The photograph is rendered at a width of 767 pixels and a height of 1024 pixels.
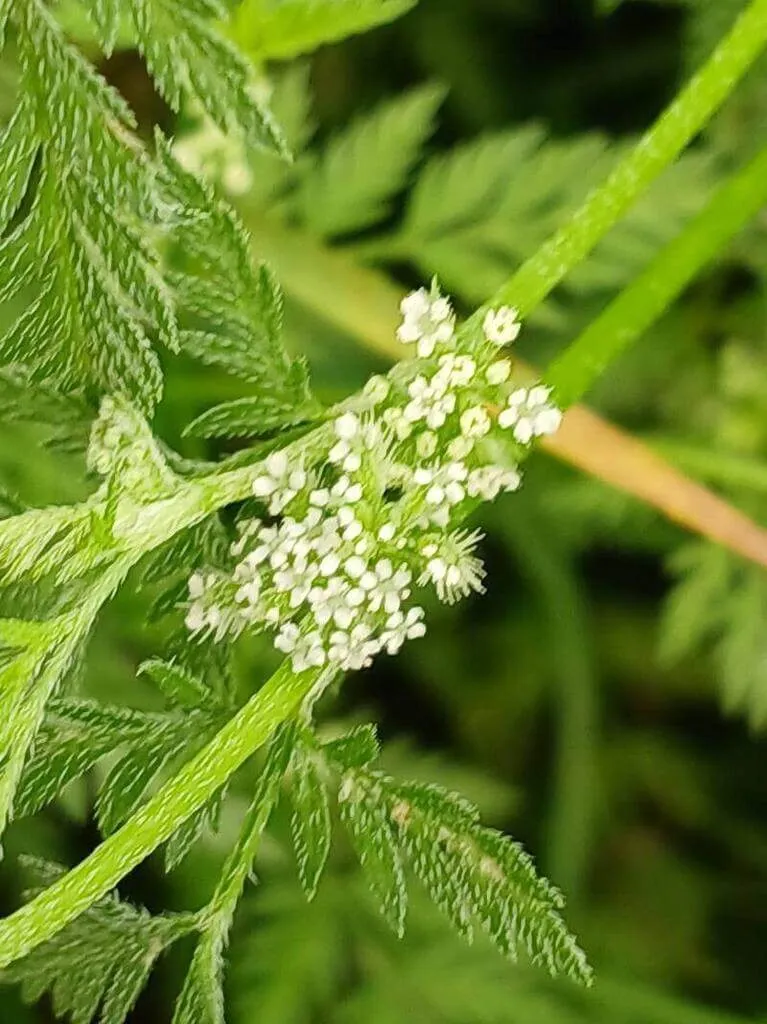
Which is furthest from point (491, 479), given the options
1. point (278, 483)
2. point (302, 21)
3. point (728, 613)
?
point (728, 613)

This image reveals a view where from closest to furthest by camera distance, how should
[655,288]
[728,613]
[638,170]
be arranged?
[638,170] → [655,288] → [728,613]

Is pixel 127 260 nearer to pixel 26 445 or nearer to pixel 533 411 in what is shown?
pixel 533 411

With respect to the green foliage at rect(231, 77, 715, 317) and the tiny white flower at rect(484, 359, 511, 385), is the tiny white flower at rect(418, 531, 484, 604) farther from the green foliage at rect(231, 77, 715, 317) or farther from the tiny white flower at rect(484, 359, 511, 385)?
the green foliage at rect(231, 77, 715, 317)

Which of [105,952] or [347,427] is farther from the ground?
[347,427]

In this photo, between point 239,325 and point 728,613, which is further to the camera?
point 728,613

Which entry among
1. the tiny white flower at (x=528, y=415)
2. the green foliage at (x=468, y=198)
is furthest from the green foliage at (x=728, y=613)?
the tiny white flower at (x=528, y=415)

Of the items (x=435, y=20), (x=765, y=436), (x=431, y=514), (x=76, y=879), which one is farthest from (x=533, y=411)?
(x=435, y=20)

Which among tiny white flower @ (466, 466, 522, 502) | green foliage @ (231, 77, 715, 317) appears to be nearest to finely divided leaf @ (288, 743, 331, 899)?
tiny white flower @ (466, 466, 522, 502)

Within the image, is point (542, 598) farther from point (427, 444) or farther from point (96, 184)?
point (96, 184)
